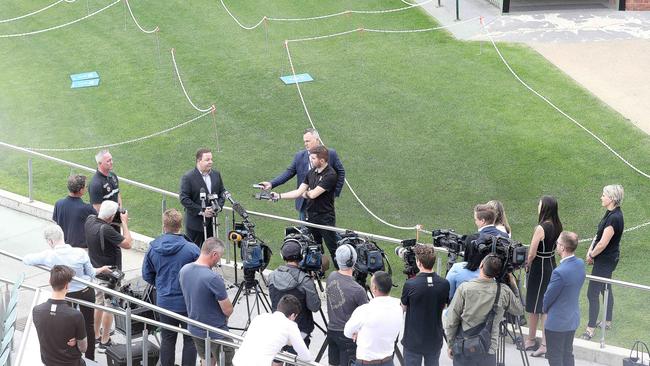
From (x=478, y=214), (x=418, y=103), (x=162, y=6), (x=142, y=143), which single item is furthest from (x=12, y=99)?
(x=478, y=214)

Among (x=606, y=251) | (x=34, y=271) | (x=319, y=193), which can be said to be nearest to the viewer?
(x=34, y=271)

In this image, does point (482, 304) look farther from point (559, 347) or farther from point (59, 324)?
point (59, 324)

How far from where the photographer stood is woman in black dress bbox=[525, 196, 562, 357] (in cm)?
1112

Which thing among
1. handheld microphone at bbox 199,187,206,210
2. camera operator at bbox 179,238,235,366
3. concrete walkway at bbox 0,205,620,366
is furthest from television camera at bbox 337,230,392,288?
handheld microphone at bbox 199,187,206,210

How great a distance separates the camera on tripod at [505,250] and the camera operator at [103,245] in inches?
151

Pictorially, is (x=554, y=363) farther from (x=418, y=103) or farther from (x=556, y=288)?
(x=418, y=103)

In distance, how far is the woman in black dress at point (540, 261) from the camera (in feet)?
36.5

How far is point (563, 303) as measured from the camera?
33.8 ft

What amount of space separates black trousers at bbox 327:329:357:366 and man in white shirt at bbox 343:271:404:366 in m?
0.55

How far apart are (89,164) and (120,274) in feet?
23.2

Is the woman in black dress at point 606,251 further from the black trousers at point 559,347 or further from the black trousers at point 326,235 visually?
the black trousers at point 326,235

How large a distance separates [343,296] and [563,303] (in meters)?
2.22

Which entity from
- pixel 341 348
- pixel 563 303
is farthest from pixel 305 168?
pixel 563 303

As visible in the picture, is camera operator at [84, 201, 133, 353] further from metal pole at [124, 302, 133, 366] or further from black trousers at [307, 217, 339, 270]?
black trousers at [307, 217, 339, 270]
